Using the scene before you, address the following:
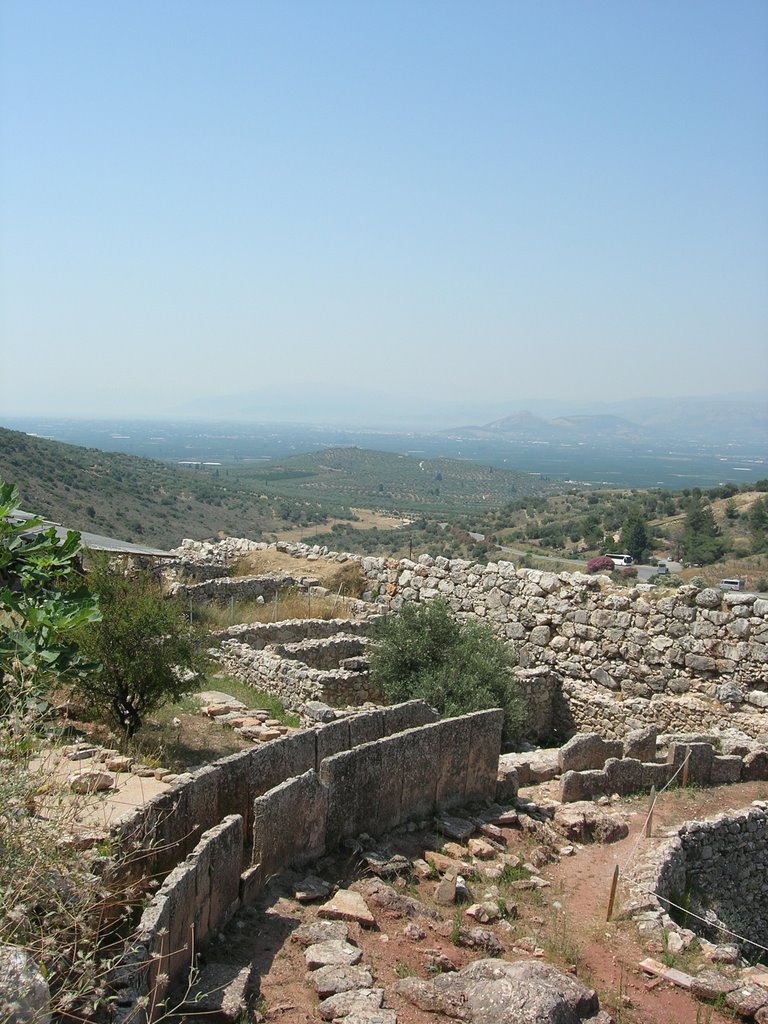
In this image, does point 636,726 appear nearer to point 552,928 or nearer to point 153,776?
point 552,928

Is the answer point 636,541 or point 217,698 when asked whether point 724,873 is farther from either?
point 636,541

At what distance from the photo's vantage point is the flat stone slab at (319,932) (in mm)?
6516

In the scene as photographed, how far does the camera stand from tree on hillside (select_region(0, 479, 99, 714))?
25.6 ft

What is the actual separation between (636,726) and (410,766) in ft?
19.3

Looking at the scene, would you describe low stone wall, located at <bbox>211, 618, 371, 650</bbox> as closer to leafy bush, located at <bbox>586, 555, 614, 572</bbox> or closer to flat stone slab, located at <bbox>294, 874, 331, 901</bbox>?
flat stone slab, located at <bbox>294, 874, 331, 901</bbox>

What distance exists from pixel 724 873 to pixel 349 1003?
6323 millimetres

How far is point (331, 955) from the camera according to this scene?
627cm

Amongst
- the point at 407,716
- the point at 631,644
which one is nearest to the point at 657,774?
the point at 631,644

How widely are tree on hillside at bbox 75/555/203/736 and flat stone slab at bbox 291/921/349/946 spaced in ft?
14.1

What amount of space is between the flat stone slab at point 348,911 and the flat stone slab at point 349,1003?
3.32 ft

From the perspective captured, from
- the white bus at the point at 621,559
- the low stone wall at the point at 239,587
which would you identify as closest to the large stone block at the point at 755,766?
the low stone wall at the point at 239,587

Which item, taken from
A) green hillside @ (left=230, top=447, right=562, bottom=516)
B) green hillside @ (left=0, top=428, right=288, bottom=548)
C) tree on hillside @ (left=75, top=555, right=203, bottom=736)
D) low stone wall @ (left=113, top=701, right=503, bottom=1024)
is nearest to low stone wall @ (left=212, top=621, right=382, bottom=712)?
tree on hillside @ (left=75, top=555, right=203, bottom=736)

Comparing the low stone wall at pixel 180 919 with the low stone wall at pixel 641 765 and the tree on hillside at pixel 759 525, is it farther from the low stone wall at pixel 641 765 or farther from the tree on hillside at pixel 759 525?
the tree on hillside at pixel 759 525

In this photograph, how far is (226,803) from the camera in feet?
24.7
